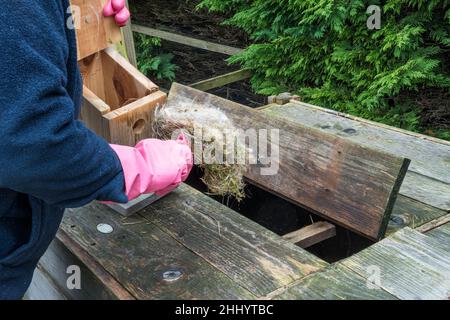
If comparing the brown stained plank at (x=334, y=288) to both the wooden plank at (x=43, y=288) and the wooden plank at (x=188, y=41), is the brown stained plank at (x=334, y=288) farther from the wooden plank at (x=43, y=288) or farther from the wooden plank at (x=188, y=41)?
the wooden plank at (x=188, y=41)

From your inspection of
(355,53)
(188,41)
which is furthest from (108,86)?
(188,41)

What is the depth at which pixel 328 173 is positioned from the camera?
1.89m

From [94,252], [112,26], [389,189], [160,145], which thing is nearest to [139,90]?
[112,26]

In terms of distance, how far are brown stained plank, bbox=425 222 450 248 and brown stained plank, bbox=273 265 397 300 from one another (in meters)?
0.44

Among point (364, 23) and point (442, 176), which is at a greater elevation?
point (364, 23)

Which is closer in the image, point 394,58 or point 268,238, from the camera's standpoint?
point 268,238

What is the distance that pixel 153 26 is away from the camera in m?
7.33

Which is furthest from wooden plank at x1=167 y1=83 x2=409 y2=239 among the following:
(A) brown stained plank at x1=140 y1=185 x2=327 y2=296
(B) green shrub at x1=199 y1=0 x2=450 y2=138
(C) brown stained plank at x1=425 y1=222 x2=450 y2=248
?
(B) green shrub at x1=199 y1=0 x2=450 y2=138

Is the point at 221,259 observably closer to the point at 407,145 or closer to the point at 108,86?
the point at 108,86

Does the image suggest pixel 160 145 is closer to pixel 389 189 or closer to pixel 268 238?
pixel 268 238

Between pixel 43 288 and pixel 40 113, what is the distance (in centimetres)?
123

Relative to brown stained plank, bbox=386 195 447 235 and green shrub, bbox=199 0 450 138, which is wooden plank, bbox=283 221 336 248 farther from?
green shrub, bbox=199 0 450 138
